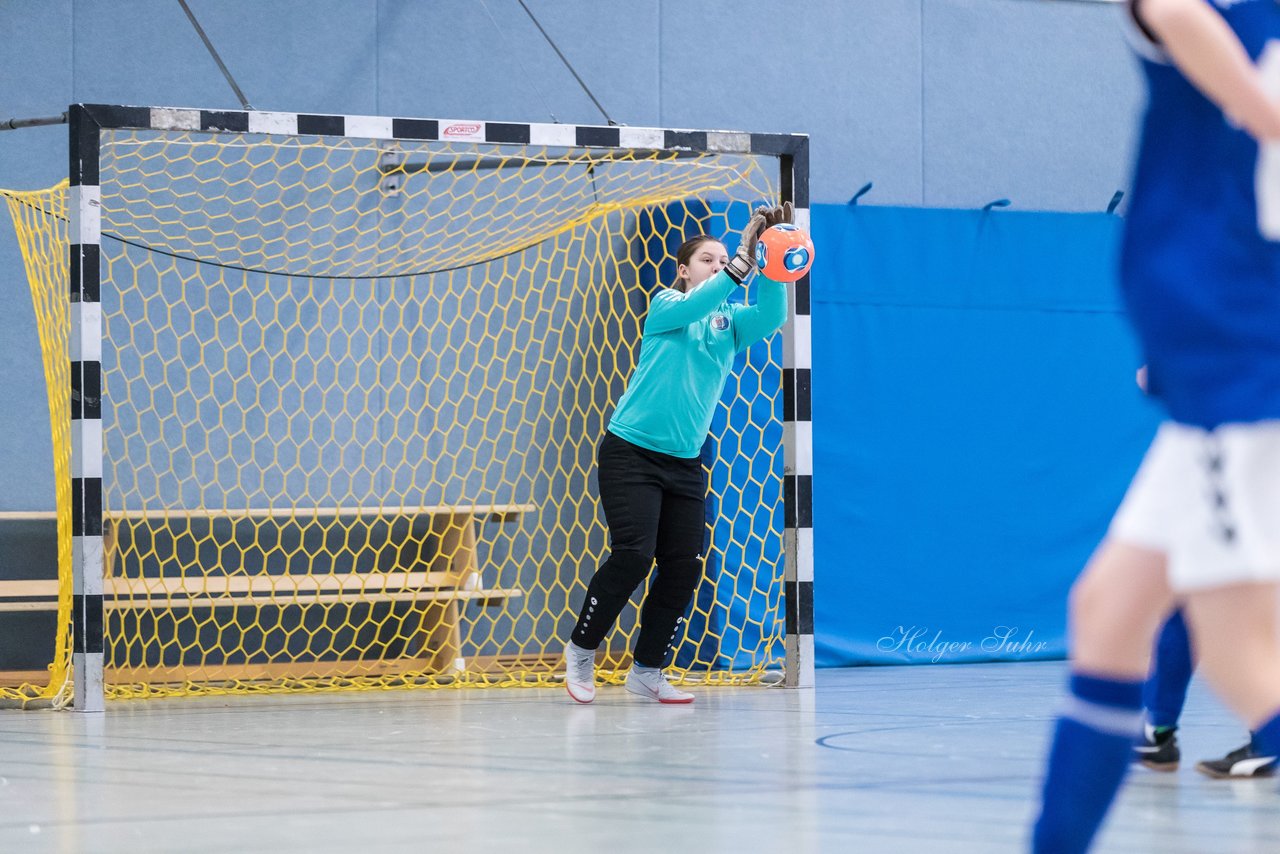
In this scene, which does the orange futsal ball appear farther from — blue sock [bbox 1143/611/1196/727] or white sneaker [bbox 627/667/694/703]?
blue sock [bbox 1143/611/1196/727]

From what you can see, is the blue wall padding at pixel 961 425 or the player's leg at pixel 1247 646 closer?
the player's leg at pixel 1247 646

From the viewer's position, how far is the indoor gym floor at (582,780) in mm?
2920

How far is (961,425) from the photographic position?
27.9 ft

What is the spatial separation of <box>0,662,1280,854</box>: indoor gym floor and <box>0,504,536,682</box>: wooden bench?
56.1 inches

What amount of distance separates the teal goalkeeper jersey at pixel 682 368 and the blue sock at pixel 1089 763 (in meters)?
3.76

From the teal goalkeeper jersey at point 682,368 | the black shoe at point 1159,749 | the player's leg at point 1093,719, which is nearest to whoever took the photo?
the player's leg at point 1093,719

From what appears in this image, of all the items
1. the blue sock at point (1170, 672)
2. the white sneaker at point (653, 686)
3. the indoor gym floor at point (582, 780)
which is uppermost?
the blue sock at point (1170, 672)

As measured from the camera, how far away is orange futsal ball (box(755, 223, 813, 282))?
561 centimetres

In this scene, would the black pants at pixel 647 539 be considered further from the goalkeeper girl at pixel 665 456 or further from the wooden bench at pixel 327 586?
the wooden bench at pixel 327 586

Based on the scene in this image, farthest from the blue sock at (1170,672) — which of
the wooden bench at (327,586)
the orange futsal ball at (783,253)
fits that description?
the wooden bench at (327,586)

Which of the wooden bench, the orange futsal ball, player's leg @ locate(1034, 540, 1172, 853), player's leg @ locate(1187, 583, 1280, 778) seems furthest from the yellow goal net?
player's leg @ locate(1187, 583, 1280, 778)

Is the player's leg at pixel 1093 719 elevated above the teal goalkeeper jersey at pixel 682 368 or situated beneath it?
situated beneath

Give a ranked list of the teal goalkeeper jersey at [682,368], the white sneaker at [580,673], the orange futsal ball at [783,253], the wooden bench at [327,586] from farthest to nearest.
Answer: the wooden bench at [327,586] → the white sneaker at [580,673] → the teal goalkeeper jersey at [682,368] → the orange futsal ball at [783,253]

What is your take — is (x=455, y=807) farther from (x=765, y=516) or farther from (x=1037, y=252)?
(x=1037, y=252)
